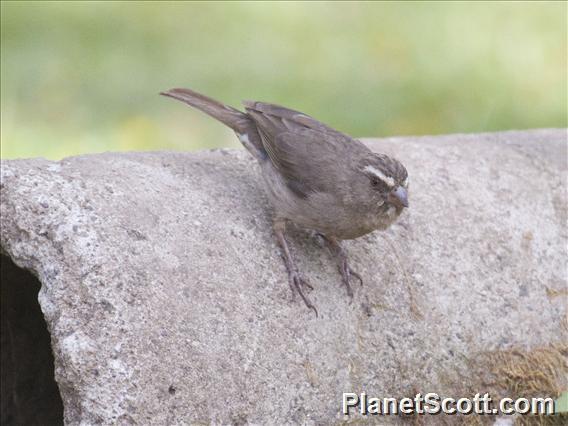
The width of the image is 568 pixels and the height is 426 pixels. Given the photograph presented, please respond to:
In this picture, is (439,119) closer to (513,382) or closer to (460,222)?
(460,222)

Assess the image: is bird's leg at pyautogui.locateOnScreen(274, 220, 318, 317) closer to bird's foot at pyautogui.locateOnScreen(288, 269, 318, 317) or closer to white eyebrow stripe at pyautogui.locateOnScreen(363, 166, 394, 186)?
bird's foot at pyautogui.locateOnScreen(288, 269, 318, 317)

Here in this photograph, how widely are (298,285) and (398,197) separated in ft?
2.02

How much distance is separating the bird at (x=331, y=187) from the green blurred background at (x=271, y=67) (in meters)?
2.58

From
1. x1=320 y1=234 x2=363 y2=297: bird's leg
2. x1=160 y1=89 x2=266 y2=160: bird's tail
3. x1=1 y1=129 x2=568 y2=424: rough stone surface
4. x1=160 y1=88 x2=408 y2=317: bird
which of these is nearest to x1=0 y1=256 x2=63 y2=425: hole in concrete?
x1=1 y1=129 x2=568 y2=424: rough stone surface

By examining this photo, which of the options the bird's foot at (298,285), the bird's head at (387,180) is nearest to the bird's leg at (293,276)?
the bird's foot at (298,285)

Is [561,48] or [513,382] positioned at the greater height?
[561,48]

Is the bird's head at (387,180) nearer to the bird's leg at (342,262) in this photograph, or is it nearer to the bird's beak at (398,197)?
the bird's beak at (398,197)

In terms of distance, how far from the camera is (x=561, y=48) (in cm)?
869

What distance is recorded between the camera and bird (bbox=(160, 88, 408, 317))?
4.34 m

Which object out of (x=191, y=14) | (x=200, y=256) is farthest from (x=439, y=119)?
(x=200, y=256)

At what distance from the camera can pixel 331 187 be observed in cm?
443

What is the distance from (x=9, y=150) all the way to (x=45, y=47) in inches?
55.5

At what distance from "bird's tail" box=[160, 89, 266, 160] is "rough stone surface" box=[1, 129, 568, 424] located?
4.0 inches

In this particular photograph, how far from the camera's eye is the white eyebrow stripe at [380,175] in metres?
4.34
